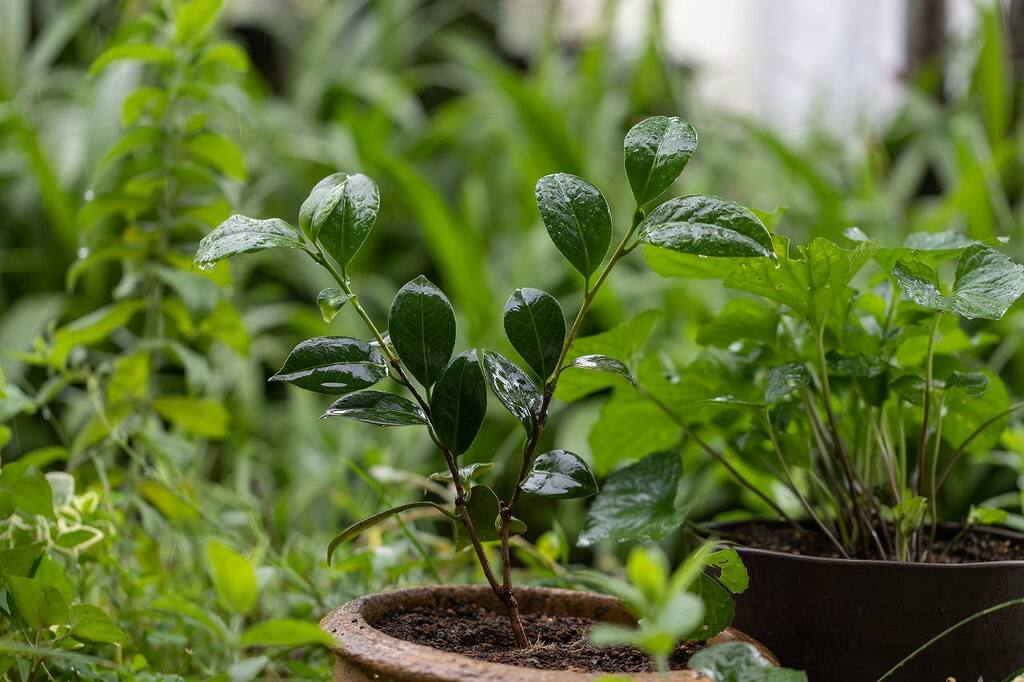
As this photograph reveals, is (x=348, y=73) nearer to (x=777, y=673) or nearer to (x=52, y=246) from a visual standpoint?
(x=52, y=246)

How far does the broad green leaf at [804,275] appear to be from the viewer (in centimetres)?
54

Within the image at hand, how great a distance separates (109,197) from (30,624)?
19.6 inches

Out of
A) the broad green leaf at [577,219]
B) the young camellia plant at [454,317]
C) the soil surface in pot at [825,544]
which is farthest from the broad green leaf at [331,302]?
the soil surface in pot at [825,544]

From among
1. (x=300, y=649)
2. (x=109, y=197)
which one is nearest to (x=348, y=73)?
(x=109, y=197)

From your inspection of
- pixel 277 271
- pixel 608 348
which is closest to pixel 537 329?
pixel 608 348

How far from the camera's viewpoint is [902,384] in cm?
61

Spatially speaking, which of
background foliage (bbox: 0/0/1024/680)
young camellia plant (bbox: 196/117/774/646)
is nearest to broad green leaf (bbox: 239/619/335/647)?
background foliage (bbox: 0/0/1024/680)

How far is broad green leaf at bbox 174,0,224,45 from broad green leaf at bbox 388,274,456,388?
0.47 meters

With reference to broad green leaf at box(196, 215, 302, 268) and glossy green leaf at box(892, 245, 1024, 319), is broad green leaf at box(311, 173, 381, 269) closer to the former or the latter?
broad green leaf at box(196, 215, 302, 268)

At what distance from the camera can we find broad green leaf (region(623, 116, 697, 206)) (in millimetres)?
503

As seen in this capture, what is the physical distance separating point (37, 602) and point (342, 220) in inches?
11.1

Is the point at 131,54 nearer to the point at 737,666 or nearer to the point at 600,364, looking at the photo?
the point at 600,364

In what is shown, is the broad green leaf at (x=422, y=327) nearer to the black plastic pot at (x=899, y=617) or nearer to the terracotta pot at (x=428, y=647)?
the terracotta pot at (x=428, y=647)

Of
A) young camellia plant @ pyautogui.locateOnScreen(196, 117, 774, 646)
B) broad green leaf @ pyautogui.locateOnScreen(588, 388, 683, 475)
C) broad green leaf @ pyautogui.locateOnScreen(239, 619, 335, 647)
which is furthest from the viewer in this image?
broad green leaf @ pyautogui.locateOnScreen(588, 388, 683, 475)
